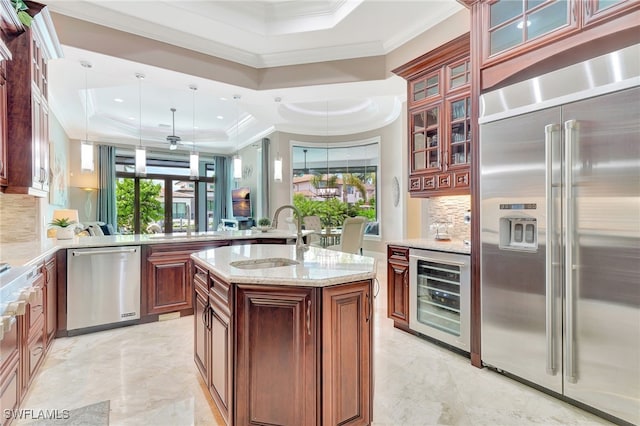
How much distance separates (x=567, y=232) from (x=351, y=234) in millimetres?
3157

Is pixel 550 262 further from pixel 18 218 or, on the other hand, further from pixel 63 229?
pixel 18 218

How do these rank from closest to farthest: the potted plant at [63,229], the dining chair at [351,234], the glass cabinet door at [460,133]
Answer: the glass cabinet door at [460,133]
the potted plant at [63,229]
the dining chair at [351,234]

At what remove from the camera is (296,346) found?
1.59 m

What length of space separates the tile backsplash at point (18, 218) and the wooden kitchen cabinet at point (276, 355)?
9.38 feet

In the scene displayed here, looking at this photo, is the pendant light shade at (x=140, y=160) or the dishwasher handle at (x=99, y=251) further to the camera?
the pendant light shade at (x=140, y=160)

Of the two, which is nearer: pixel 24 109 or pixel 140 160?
pixel 24 109

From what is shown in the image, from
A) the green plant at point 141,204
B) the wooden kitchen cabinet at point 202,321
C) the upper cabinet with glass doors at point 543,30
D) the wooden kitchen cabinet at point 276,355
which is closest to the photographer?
the wooden kitchen cabinet at point 276,355

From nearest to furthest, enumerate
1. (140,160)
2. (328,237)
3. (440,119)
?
(440,119) → (140,160) → (328,237)

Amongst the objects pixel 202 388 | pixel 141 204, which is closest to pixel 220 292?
pixel 202 388

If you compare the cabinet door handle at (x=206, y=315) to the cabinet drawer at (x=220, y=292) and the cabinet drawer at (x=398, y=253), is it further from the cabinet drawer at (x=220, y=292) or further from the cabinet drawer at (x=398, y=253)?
the cabinet drawer at (x=398, y=253)

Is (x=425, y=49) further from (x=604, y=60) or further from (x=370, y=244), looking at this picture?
(x=370, y=244)

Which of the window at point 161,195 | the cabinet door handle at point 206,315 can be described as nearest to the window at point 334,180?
the window at point 161,195

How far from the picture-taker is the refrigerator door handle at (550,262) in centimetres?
211

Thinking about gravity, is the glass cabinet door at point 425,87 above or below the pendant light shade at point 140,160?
above
